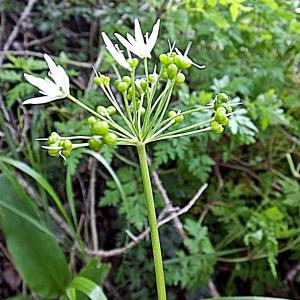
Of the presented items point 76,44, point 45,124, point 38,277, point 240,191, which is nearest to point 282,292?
point 240,191

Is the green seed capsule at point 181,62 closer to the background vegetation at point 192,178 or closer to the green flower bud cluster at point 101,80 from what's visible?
the green flower bud cluster at point 101,80

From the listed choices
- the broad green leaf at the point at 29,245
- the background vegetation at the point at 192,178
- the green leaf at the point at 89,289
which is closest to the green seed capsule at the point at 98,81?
the green leaf at the point at 89,289

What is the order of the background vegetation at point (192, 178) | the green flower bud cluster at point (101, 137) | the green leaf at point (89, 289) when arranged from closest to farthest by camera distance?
the green flower bud cluster at point (101, 137), the green leaf at point (89, 289), the background vegetation at point (192, 178)

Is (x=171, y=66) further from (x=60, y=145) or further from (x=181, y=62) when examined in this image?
(x=60, y=145)

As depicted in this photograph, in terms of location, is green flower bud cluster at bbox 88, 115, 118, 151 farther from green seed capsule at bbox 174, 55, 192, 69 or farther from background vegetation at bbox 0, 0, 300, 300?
background vegetation at bbox 0, 0, 300, 300

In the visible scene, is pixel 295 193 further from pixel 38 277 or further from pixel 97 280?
pixel 38 277

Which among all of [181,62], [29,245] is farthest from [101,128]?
[29,245]
